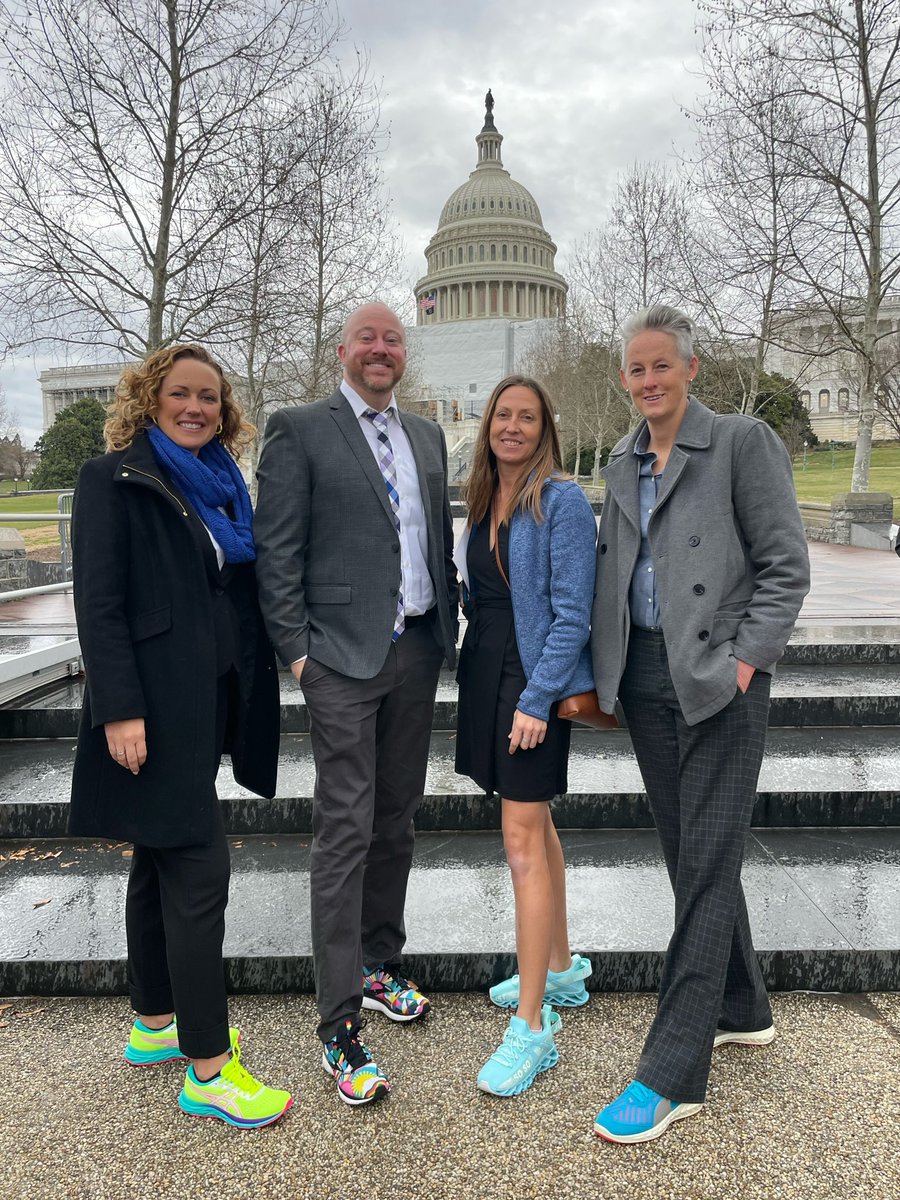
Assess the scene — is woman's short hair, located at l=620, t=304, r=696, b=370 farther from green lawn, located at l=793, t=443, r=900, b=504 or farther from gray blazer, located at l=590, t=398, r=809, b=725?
green lawn, located at l=793, t=443, r=900, b=504

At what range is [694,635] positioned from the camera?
234 cm

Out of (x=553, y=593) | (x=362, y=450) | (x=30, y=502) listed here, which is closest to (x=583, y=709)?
(x=553, y=593)

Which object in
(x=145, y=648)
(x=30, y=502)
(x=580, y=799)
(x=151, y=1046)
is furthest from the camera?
(x=30, y=502)

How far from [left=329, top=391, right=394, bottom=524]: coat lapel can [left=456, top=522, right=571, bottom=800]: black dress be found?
13.6 inches

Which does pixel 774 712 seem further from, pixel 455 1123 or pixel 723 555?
pixel 455 1123

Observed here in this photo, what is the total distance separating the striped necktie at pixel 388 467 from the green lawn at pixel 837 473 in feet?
74.1

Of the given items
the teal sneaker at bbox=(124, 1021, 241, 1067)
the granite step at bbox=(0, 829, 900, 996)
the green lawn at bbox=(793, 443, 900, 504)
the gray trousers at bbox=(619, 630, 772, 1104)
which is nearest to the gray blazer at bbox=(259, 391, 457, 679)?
the gray trousers at bbox=(619, 630, 772, 1104)

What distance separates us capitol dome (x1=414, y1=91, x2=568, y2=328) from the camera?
96188 millimetres

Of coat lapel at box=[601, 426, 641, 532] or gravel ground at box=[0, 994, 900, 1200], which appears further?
coat lapel at box=[601, 426, 641, 532]

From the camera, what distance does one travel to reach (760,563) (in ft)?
7.78

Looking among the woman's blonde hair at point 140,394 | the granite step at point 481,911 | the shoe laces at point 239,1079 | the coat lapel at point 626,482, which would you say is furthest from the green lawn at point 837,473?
the shoe laces at point 239,1079

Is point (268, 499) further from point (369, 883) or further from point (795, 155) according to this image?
point (795, 155)

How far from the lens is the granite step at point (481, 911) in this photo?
301 cm

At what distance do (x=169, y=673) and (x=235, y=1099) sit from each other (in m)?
1.26
